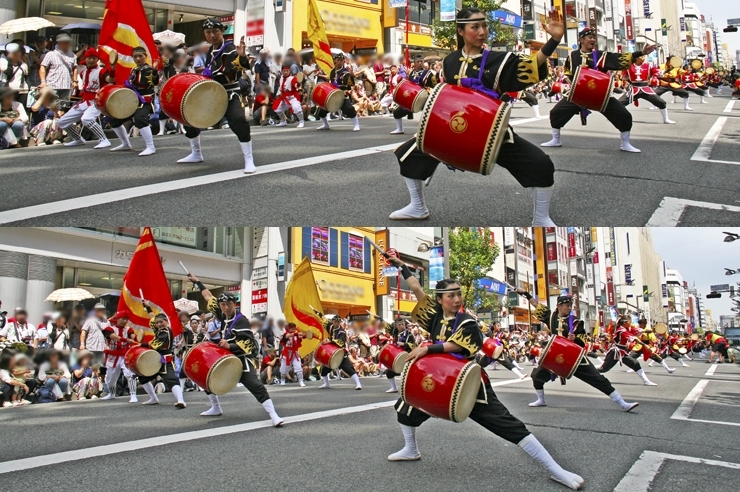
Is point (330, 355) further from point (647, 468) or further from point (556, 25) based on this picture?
point (647, 468)

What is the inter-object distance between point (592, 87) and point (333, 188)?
13.8 feet

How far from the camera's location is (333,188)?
23.5 feet

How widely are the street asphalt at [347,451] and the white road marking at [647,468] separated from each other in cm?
2

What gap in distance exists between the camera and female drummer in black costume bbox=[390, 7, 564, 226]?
527cm

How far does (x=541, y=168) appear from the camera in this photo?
209 inches

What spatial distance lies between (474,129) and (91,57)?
839cm

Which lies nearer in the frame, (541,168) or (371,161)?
(541,168)

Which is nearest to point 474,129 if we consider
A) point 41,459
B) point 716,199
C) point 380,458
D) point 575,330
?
point 380,458

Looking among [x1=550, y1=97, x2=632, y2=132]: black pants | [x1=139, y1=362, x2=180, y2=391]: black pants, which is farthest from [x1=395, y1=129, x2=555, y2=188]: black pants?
[x1=139, y1=362, x2=180, y2=391]: black pants

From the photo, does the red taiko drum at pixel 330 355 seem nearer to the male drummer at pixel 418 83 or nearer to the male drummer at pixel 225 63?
the male drummer at pixel 418 83

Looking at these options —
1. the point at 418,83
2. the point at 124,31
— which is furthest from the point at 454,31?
the point at 124,31

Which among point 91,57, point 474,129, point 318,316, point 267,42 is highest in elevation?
point 267,42

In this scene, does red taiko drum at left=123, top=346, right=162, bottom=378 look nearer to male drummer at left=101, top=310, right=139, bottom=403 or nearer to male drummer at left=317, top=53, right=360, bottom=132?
male drummer at left=101, top=310, right=139, bottom=403

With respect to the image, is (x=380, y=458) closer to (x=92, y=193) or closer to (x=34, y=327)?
(x=92, y=193)
